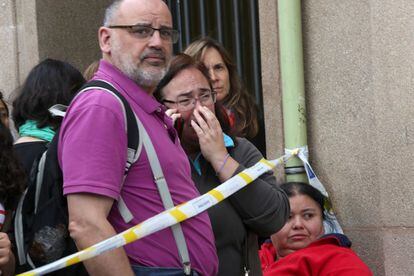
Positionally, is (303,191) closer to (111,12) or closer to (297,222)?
(297,222)

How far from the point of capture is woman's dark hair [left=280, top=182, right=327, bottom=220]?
17.1ft

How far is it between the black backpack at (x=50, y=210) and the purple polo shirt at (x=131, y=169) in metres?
0.04

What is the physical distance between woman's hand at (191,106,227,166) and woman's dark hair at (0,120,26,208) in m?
0.82

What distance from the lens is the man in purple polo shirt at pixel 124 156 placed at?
3211mm

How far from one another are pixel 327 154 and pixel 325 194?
39cm

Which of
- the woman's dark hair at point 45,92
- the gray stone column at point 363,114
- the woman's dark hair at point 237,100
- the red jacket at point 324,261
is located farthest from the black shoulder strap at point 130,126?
the gray stone column at point 363,114

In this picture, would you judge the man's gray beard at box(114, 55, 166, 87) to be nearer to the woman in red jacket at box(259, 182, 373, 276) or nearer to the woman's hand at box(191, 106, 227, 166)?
the woman's hand at box(191, 106, 227, 166)

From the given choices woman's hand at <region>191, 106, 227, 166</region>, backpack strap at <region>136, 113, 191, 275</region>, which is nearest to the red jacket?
woman's hand at <region>191, 106, 227, 166</region>

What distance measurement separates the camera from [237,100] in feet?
18.5

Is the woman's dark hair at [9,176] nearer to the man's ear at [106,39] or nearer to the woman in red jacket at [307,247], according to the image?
the man's ear at [106,39]

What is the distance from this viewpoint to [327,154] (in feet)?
18.9

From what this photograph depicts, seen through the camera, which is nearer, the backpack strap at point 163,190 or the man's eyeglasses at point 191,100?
the backpack strap at point 163,190

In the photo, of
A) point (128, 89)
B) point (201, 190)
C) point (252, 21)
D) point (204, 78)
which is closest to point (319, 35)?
point (252, 21)

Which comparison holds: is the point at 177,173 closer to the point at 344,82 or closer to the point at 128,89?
the point at 128,89
